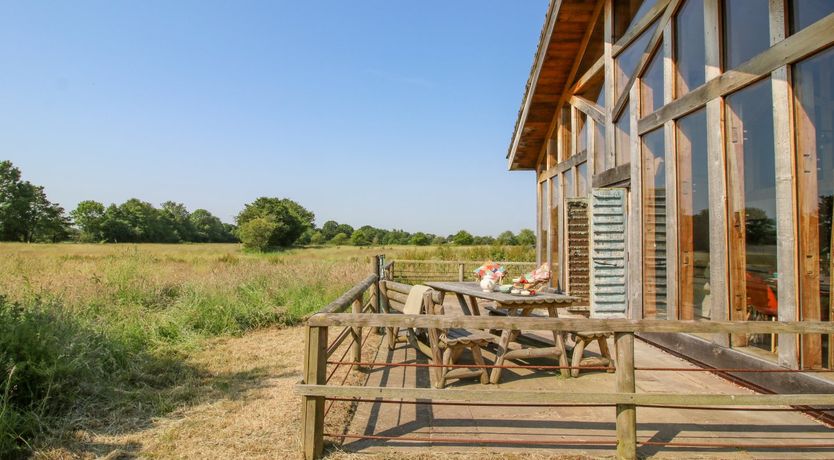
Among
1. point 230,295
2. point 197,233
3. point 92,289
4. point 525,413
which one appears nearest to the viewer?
point 525,413

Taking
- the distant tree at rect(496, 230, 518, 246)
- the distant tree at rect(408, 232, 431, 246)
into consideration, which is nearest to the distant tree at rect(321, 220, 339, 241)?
the distant tree at rect(408, 232, 431, 246)

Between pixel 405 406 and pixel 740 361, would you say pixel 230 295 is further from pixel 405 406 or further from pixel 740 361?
pixel 740 361

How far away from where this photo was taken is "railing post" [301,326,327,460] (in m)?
2.87

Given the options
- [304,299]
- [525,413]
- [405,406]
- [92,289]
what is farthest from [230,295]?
[525,413]

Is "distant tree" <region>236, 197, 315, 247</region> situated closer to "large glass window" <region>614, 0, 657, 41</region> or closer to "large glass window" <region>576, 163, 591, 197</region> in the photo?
"large glass window" <region>576, 163, 591, 197</region>

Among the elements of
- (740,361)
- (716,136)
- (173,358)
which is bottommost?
(173,358)

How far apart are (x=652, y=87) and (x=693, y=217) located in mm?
2037

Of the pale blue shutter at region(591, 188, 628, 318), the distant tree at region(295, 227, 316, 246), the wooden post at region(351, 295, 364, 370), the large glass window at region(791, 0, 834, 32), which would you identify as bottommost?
the wooden post at region(351, 295, 364, 370)

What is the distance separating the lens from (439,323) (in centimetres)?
295

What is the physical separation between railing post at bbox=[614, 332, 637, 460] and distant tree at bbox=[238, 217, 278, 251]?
143 feet

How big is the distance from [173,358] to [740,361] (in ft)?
20.7

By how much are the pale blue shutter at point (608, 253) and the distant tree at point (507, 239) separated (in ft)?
51.4

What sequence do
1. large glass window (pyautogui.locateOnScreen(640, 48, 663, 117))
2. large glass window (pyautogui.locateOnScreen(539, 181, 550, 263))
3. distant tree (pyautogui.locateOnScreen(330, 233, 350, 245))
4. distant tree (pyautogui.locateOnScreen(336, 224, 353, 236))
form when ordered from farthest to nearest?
distant tree (pyautogui.locateOnScreen(336, 224, 353, 236)) → distant tree (pyautogui.locateOnScreen(330, 233, 350, 245)) → large glass window (pyautogui.locateOnScreen(539, 181, 550, 263)) → large glass window (pyautogui.locateOnScreen(640, 48, 663, 117))

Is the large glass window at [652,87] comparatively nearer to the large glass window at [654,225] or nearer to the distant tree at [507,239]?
the large glass window at [654,225]
